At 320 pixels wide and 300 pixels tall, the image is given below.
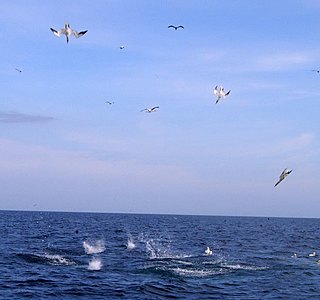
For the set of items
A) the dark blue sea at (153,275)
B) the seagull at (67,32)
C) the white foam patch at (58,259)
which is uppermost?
the seagull at (67,32)

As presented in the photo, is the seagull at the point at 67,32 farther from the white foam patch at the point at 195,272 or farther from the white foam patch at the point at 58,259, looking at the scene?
the white foam patch at the point at 58,259

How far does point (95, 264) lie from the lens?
159 ft

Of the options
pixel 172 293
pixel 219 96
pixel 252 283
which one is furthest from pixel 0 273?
pixel 219 96

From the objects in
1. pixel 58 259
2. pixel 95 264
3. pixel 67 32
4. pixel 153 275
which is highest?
pixel 67 32

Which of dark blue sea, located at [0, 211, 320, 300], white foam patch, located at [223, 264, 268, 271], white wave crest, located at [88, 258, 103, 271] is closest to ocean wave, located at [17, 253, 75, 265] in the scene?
dark blue sea, located at [0, 211, 320, 300]

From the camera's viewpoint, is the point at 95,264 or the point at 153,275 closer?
the point at 153,275

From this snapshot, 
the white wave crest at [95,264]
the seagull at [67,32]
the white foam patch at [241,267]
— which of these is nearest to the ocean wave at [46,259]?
the white wave crest at [95,264]

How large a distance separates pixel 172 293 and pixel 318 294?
10.2 metres

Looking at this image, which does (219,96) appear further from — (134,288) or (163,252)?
(163,252)

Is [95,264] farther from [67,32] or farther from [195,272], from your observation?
[67,32]

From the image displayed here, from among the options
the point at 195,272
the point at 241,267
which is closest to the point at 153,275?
the point at 195,272

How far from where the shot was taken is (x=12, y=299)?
33.5m

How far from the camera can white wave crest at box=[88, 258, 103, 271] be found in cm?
4608

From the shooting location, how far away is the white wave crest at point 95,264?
46.1m
